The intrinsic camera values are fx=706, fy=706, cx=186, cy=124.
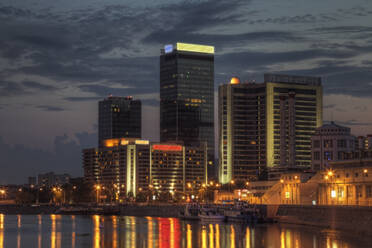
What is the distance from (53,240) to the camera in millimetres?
137750

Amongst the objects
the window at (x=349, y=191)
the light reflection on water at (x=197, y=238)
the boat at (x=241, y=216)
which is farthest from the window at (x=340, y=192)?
the boat at (x=241, y=216)

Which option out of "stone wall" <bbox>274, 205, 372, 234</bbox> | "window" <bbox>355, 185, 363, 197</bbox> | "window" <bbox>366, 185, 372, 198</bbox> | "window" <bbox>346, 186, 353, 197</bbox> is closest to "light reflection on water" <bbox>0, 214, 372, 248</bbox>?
"stone wall" <bbox>274, 205, 372, 234</bbox>

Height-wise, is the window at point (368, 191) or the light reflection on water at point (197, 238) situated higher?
the window at point (368, 191)

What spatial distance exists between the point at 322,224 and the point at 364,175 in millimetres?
22388

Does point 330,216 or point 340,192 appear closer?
point 330,216

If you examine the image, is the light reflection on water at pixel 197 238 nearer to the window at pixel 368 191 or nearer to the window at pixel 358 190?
the window at pixel 358 190

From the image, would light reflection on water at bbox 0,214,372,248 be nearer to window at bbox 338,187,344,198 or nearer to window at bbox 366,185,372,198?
window at bbox 338,187,344,198

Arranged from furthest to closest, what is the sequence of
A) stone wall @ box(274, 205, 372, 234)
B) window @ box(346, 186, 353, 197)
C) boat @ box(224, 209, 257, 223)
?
boat @ box(224, 209, 257, 223) < window @ box(346, 186, 353, 197) < stone wall @ box(274, 205, 372, 234)

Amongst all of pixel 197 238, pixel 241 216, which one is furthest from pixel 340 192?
pixel 197 238

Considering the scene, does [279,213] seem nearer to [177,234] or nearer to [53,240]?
[177,234]

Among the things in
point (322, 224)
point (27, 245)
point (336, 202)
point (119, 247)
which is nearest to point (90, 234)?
point (27, 245)

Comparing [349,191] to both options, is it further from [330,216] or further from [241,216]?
[241,216]

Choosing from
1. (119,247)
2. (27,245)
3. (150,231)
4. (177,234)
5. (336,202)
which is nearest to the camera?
(119,247)

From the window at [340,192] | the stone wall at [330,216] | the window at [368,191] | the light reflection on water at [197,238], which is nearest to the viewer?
the light reflection on water at [197,238]
